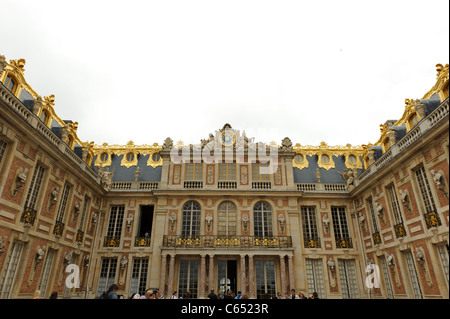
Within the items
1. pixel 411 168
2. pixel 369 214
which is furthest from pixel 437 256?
pixel 369 214

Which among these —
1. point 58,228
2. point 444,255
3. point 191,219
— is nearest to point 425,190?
point 444,255

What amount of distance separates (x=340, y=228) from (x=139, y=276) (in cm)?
1389

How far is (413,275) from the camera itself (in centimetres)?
1380

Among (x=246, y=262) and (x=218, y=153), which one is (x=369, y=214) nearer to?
(x=246, y=262)

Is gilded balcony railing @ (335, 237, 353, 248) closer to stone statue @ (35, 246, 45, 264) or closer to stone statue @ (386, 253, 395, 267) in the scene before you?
stone statue @ (386, 253, 395, 267)

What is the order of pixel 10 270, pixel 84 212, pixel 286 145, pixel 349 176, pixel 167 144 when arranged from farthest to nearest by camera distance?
pixel 167 144 < pixel 286 145 < pixel 349 176 < pixel 84 212 < pixel 10 270

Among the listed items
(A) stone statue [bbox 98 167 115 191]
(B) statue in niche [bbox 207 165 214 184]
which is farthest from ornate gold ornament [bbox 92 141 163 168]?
(B) statue in niche [bbox 207 165 214 184]

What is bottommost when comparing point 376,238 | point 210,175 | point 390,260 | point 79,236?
point 390,260

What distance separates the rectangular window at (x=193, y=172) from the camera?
69.9 ft

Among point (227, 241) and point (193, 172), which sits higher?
point (193, 172)

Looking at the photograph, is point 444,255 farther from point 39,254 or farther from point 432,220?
point 39,254

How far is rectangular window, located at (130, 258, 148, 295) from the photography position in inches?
729

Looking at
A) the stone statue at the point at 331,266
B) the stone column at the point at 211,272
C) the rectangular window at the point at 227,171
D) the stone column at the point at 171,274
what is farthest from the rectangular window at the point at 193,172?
the stone statue at the point at 331,266

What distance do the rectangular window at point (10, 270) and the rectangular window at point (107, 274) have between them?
7.30m
